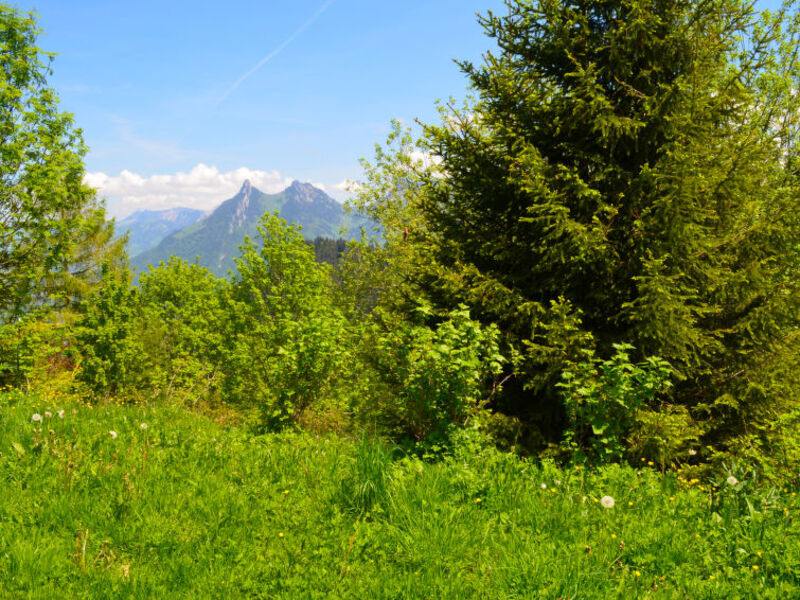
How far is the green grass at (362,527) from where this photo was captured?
2.73 m

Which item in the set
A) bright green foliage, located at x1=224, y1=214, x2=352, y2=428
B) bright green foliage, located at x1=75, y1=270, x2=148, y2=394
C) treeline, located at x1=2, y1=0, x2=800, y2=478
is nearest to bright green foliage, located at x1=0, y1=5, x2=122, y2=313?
bright green foliage, located at x1=75, y1=270, x2=148, y2=394

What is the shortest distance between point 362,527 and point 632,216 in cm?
564

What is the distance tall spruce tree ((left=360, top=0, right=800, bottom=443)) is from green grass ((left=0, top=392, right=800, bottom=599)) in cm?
232

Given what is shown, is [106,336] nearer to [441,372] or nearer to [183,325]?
[183,325]

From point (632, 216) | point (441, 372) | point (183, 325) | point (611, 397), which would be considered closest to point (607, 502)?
point (611, 397)

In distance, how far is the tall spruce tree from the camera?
5.77 m

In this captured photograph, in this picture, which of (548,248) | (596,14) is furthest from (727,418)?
(596,14)

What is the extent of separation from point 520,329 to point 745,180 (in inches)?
153

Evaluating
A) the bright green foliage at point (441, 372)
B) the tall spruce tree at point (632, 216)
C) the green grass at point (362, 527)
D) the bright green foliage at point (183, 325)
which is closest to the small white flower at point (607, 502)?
the green grass at point (362, 527)

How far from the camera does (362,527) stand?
10.8 ft

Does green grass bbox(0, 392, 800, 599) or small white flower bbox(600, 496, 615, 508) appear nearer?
green grass bbox(0, 392, 800, 599)

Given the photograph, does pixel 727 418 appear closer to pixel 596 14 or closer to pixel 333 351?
pixel 333 351

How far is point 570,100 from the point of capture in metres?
6.29

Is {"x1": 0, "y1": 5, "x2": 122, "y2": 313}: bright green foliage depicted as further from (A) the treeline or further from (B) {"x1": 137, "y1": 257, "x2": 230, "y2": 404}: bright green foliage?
(A) the treeline
